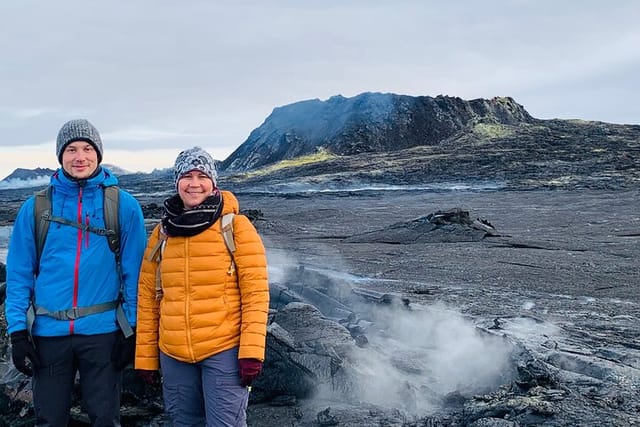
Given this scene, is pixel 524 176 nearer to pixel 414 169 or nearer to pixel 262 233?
pixel 414 169

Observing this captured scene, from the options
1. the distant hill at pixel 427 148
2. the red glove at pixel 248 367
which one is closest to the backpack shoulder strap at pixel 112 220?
the red glove at pixel 248 367

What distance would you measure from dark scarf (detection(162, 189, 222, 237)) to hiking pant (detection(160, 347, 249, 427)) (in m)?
0.57

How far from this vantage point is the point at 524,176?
31.3 meters

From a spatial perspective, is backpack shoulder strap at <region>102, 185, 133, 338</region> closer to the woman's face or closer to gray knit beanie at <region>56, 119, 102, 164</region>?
gray knit beanie at <region>56, 119, 102, 164</region>

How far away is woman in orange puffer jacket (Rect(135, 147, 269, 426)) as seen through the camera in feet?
8.48

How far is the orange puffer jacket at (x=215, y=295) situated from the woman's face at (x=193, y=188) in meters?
0.13

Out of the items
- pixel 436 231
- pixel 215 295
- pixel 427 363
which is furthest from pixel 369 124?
pixel 215 295

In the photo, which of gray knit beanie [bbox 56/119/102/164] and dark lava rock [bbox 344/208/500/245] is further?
dark lava rock [bbox 344/208/500/245]

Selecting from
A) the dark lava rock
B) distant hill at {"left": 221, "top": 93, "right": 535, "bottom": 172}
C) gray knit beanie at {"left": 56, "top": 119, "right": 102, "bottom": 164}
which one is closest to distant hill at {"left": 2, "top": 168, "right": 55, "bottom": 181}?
distant hill at {"left": 221, "top": 93, "right": 535, "bottom": 172}

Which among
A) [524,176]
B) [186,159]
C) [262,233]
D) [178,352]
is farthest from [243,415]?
[524,176]

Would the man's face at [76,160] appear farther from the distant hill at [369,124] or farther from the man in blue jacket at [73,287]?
the distant hill at [369,124]

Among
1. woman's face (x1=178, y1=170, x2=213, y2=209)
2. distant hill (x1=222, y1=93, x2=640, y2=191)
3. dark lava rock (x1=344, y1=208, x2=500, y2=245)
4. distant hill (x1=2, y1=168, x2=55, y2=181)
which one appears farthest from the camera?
distant hill (x1=2, y1=168, x2=55, y2=181)

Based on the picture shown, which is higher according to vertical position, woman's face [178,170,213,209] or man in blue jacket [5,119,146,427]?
woman's face [178,170,213,209]

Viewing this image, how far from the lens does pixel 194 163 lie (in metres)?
2.70
